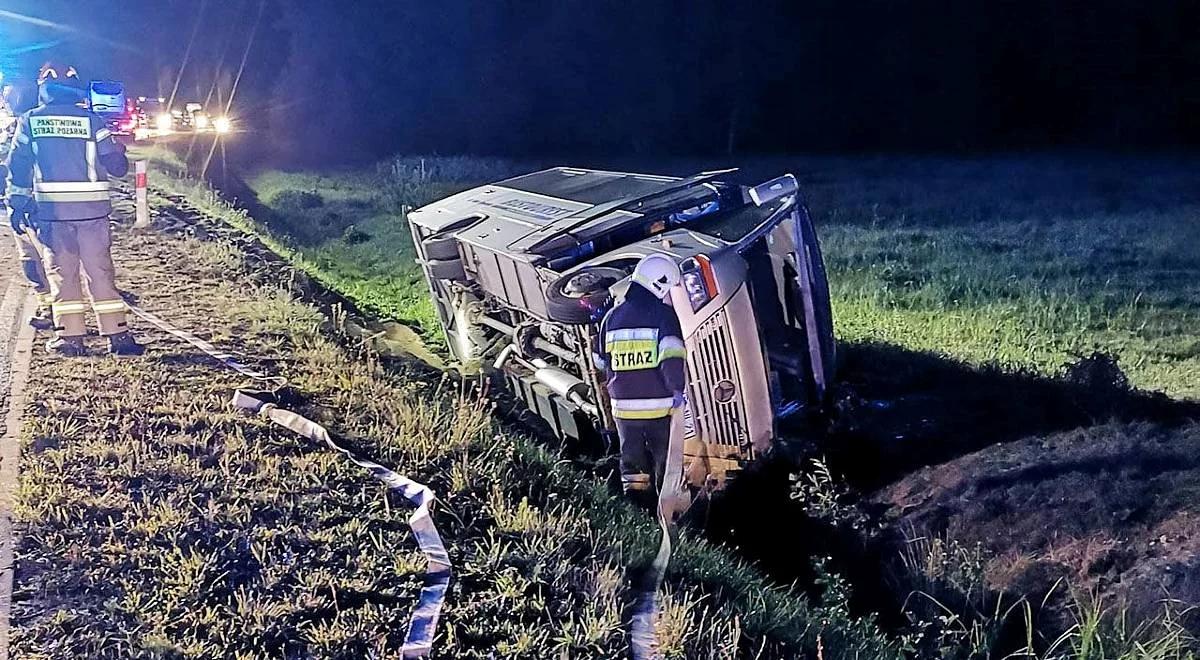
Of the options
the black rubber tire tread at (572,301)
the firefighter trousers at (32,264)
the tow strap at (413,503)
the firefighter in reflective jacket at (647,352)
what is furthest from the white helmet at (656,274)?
the firefighter trousers at (32,264)

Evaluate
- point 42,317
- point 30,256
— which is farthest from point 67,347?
point 30,256

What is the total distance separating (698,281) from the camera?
16.4ft

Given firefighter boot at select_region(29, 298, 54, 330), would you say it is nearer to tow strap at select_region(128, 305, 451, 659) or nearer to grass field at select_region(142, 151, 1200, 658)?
tow strap at select_region(128, 305, 451, 659)

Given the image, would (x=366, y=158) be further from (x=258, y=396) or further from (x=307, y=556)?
(x=307, y=556)

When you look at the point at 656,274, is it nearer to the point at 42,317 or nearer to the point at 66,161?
the point at 66,161

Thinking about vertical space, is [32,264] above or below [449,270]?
above

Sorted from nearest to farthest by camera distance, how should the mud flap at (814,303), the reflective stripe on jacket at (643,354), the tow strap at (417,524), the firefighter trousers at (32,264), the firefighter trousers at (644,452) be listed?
1. the tow strap at (417,524)
2. the reflective stripe on jacket at (643,354)
3. the firefighter trousers at (644,452)
4. the mud flap at (814,303)
5. the firefighter trousers at (32,264)

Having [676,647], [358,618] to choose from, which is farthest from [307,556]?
[676,647]

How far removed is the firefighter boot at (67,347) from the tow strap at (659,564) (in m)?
3.71

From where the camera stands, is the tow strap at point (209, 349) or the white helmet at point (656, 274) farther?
the tow strap at point (209, 349)

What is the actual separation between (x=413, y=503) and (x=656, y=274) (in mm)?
1517

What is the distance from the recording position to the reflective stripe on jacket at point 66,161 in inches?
237

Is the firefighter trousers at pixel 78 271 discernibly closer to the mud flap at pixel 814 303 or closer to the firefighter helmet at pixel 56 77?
the firefighter helmet at pixel 56 77

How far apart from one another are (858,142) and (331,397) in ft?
78.3
